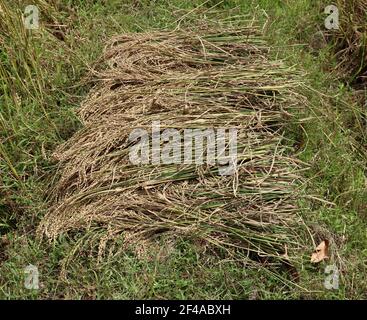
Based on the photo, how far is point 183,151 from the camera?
2.88m

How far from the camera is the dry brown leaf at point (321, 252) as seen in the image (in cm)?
266

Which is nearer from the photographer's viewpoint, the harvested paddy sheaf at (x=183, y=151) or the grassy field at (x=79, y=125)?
the grassy field at (x=79, y=125)

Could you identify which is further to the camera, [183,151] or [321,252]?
[183,151]

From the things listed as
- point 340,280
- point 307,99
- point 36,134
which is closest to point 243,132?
point 307,99

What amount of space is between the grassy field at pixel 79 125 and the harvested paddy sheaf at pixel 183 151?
0.27 feet

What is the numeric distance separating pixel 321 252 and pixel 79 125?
1361mm

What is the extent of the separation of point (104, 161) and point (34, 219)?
1.37ft

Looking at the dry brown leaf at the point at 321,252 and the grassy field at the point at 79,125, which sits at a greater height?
the grassy field at the point at 79,125

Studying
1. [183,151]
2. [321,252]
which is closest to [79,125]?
[183,151]

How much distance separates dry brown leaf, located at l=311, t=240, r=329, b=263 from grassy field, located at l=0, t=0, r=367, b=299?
0.03 metres

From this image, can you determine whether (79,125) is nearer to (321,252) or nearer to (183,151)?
(183,151)
